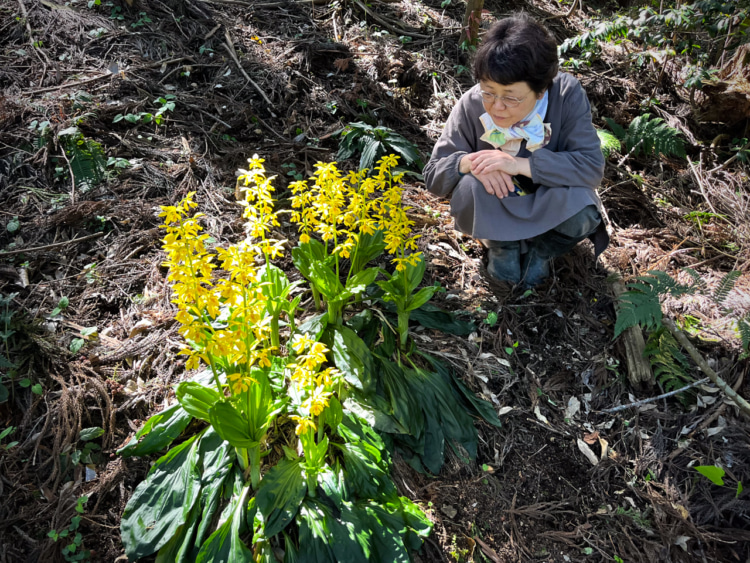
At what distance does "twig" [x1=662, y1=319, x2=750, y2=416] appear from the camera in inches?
109

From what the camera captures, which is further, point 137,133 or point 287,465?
point 137,133

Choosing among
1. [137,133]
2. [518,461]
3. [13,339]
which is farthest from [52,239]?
[518,461]

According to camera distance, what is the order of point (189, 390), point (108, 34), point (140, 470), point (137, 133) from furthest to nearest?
point (108, 34) → point (137, 133) → point (140, 470) → point (189, 390)

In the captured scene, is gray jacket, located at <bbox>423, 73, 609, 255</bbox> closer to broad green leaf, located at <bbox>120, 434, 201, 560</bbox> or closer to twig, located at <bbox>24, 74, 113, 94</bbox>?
broad green leaf, located at <bbox>120, 434, 201, 560</bbox>

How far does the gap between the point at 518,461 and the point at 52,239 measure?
10.4 ft

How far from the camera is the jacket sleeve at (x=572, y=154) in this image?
2.90 meters

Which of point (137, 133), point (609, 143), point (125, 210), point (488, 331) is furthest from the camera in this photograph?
point (609, 143)

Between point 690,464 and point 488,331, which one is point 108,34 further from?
point 690,464

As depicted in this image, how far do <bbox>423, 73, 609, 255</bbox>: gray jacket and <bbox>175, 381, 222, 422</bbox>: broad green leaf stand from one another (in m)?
1.84

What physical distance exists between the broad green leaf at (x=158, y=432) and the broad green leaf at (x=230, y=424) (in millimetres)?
397

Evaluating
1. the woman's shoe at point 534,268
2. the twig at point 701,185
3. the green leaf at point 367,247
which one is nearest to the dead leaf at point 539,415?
the woman's shoe at point 534,268

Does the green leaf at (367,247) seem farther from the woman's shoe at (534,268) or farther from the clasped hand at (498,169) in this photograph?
the woman's shoe at (534,268)

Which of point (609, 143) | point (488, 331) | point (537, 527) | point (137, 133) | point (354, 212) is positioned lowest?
point (537, 527)

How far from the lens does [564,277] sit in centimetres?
346
